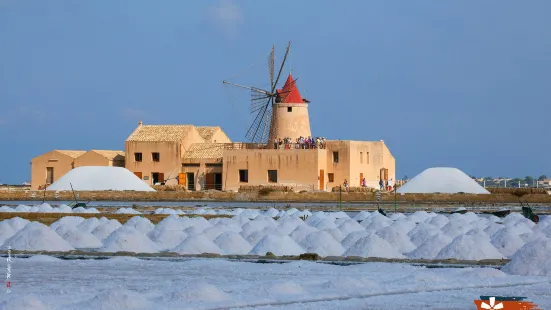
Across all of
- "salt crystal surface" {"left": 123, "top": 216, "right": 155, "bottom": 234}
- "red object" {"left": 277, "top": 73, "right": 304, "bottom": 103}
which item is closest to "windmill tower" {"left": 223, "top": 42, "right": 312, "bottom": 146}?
"red object" {"left": 277, "top": 73, "right": 304, "bottom": 103}

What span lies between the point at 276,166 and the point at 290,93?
3.83m

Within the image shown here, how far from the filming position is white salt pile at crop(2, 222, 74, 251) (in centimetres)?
1667

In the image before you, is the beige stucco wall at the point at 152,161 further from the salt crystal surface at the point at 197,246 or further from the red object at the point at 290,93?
the salt crystal surface at the point at 197,246

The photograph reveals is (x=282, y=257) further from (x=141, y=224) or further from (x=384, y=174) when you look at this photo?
(x=384, y=174)

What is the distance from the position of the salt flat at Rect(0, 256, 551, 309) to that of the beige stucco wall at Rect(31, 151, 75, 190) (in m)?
30.7

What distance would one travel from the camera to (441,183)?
40.5 metres

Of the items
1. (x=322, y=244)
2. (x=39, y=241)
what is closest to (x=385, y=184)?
(x=322, y=244)

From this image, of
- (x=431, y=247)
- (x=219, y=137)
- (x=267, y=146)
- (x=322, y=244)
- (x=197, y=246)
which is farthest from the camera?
(x=219, y=137)

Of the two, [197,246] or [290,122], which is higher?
[290,122]

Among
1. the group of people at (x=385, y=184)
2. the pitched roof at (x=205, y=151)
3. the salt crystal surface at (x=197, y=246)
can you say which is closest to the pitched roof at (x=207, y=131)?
the pitched roof at (x=205, y=151)

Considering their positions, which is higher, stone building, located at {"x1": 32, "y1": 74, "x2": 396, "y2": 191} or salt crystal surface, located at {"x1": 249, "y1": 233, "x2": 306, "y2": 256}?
stone building, located at {"x1": 32, "y1": 74, "x2": 396, "y2": 191}

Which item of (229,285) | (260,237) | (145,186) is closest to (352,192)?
(145,186)

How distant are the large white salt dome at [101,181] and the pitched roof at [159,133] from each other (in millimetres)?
2824

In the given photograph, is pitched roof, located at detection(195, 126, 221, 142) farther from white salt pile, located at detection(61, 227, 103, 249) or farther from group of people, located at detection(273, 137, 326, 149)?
white salt pile, located at detection(61, 227, 103, 249)
